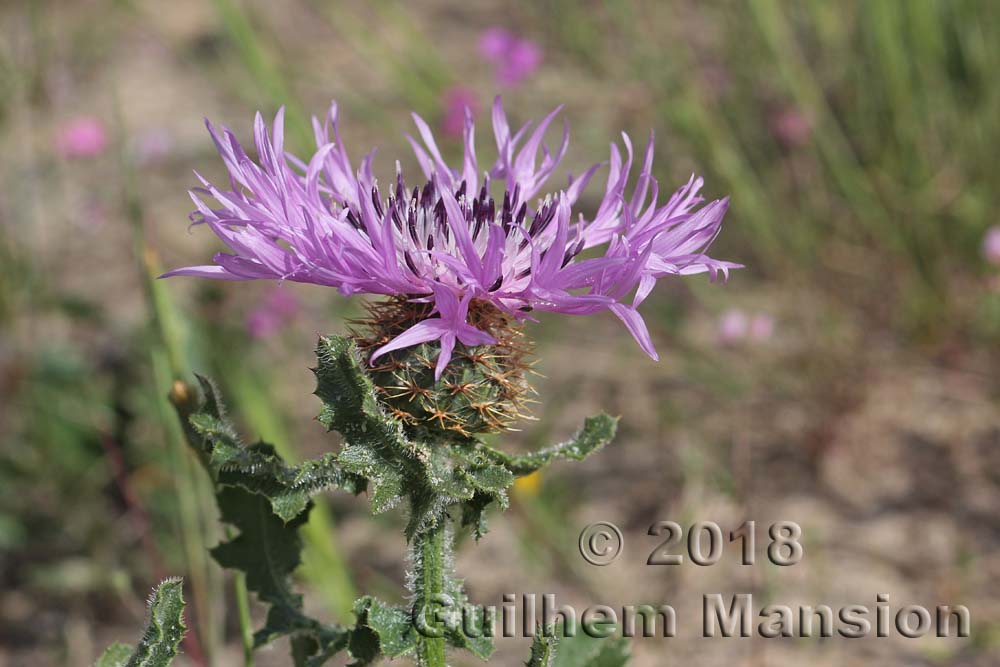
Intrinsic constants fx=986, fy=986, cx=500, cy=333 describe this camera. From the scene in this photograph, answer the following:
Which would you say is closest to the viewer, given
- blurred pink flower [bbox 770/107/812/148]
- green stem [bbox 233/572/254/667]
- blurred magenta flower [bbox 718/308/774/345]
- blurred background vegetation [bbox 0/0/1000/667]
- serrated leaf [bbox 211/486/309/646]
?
serrated leaf [bbox 211/486/309/646]

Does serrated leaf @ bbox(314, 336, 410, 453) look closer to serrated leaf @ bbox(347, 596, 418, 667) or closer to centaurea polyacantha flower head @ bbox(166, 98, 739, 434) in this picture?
centaurea polyacantha flower head @ bbox(166, 98, 739, 434)

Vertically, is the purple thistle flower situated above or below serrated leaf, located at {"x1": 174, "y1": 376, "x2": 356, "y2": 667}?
above

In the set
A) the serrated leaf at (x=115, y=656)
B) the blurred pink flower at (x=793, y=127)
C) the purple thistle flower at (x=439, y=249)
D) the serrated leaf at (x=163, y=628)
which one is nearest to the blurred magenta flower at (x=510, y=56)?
the blurred pink flower at (x=793, y=127)

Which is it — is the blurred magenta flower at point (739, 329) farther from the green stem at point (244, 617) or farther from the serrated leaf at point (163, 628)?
the serrated leaf at point (163, 628)

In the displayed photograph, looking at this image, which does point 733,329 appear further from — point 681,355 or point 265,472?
point 265,472

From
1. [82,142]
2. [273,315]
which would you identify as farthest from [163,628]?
[82,142]

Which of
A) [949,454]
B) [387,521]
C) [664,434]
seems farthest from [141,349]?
[949,454]

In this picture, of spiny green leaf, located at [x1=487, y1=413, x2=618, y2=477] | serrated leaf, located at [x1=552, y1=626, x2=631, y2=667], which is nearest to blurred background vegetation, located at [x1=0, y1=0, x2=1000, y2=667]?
serrated leaf, located at [x1=552, y1=626, x2=631, y2=667]
